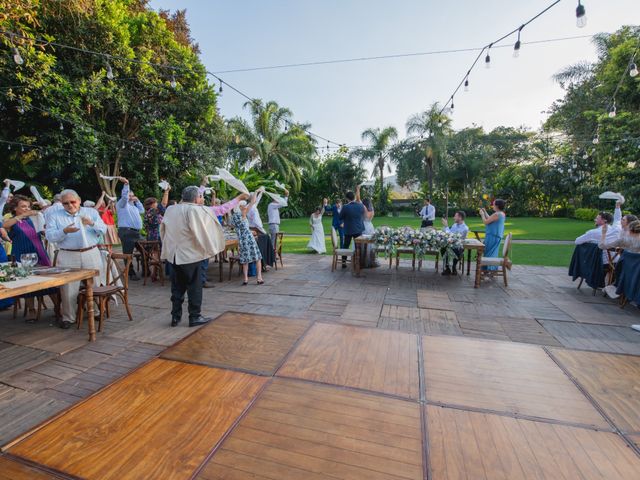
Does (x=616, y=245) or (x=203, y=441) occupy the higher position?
(x=616, y=245)

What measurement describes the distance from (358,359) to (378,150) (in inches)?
1101

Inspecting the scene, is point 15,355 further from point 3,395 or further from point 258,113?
point 258,113

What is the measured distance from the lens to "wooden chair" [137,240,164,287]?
624cm

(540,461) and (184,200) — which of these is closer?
(540,461)

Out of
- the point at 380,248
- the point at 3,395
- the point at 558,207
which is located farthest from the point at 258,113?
the point at 558,207

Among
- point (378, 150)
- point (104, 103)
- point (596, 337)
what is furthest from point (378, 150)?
point (596, 337)

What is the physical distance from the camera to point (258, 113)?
2394cm

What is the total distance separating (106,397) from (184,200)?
2371 millimetres

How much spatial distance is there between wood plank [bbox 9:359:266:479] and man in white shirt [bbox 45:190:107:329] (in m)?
2.40

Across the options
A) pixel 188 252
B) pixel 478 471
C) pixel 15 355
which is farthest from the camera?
pixel 188 252

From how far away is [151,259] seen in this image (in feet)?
21.8

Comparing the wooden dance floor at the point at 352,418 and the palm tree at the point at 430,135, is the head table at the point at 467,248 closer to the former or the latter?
the wooden dance floor at the point at 352,418

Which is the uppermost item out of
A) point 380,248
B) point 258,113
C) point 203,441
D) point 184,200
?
point 258,113

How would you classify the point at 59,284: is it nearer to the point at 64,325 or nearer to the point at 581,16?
the point at 64,325
